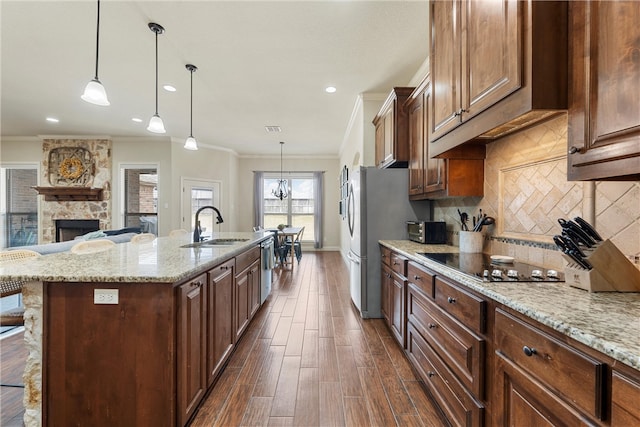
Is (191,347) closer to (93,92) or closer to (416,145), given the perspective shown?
(93,92)

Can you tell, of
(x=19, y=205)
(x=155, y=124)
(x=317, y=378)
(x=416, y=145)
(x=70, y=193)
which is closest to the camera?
(x=317, y=378)

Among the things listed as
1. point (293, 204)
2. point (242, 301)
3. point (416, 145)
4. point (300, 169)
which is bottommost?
point (242, 301)

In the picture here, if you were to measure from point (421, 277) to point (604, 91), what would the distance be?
1.28 metres

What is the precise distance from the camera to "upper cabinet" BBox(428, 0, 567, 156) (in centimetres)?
106

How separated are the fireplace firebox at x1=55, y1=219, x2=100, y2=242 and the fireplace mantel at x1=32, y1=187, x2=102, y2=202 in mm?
498

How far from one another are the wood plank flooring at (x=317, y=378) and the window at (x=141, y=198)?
16.3 feet

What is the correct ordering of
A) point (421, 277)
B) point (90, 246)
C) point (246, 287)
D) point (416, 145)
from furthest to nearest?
point (416, 145), point (246, 287), point (90, 246), point (421, 277)

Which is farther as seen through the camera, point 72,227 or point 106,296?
point 72,227

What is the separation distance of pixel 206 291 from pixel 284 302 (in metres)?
2.02

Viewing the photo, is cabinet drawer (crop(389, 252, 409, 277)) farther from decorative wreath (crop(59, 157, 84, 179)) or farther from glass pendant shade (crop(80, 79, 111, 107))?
decorative wreath (crop(59, 157, 84, 179))

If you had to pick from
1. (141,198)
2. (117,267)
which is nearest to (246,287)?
(117,267)

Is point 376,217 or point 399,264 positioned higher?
point 376,217

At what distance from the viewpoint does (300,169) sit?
8211 mm

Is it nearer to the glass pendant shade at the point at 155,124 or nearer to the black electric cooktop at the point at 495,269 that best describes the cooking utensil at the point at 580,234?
the black electric cooktop at the point at 495,269
